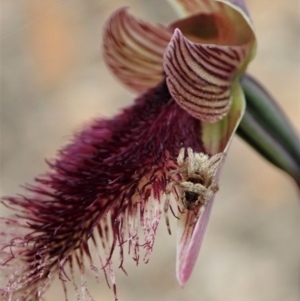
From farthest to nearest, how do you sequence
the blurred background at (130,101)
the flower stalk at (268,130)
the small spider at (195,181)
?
the blurred background at (130,101) < the flower stalk at (268,130) < the small spider at (195,181)

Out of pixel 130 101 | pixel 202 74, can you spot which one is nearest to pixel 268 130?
pixel 202 74

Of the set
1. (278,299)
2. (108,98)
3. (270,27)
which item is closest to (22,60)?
(108,98)

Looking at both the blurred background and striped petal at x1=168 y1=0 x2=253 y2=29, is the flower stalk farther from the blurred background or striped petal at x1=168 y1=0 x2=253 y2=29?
the blurred background

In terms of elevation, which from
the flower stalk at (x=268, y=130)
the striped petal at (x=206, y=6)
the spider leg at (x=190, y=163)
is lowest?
the flower stalk at (x=268, y=130)

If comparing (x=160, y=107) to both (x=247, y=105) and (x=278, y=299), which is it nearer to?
(x=247, y=105)

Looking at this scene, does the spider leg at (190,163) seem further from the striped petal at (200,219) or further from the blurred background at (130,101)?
the blurred background at (130,101)

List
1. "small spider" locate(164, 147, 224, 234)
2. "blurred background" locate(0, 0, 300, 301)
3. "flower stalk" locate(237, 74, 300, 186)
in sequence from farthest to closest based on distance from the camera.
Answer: "blurred background" locate(0, 0, 300, 301)
"flower stalk" locate(237, 74, 300, 186)
"small spider" locate(164, 147, 224, 234)

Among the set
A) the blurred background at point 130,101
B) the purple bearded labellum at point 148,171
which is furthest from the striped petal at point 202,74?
the blurred background at point 130,101

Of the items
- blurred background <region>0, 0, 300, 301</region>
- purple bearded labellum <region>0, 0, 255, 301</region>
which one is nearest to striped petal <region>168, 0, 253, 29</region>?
purple bearded labellum <region>0, 0, 255, 301</region>
